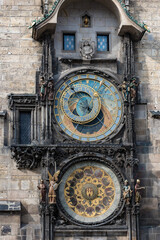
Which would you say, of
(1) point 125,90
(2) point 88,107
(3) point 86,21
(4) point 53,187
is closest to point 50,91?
(2) point 88,107

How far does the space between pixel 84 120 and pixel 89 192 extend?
71.6 inches

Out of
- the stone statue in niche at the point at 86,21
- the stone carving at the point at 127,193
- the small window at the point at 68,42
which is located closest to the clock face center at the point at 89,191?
the stone carving at the point at 127,193

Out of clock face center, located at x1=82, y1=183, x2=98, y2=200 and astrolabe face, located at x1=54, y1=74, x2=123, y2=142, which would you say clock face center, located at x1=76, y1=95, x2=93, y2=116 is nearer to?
astrolabe face, located at x1=54, y1=74, x2=123, y2=142

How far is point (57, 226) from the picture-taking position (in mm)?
16656

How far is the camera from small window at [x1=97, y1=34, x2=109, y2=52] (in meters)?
18.2

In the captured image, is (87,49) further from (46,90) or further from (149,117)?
(149,117)

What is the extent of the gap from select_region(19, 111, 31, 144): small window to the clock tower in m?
0.04

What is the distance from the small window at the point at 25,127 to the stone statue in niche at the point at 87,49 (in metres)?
2.06

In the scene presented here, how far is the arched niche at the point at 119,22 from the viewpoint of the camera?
17.6m

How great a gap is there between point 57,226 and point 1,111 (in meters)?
3.23

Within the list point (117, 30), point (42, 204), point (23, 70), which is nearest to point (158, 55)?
point (117, 30)

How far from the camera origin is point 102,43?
18.3 metres

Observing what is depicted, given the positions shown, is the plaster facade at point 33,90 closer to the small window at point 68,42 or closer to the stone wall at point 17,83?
the stone wall at point 17,83

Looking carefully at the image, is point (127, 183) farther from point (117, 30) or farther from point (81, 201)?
point (117, 30)
